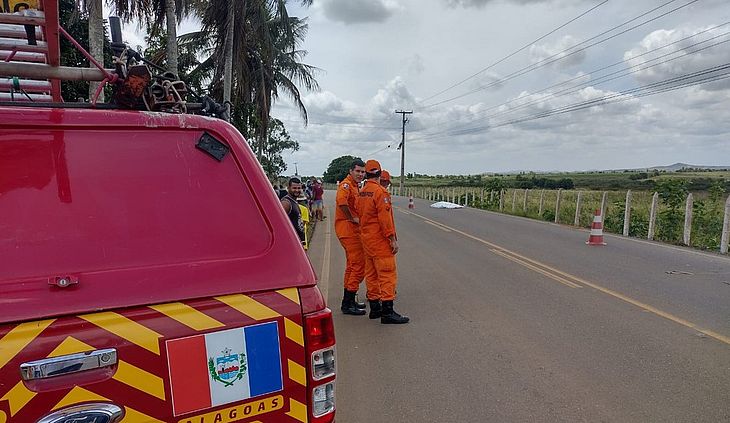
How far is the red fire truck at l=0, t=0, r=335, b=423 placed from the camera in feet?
4.68

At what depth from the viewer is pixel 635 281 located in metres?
7.54

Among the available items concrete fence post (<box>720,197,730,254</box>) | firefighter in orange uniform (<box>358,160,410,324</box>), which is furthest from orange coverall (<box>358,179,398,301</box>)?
concrete fence post (<box>720,197,730,254</box>)

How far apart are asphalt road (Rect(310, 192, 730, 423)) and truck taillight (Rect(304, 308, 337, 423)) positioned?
1740 millimetres

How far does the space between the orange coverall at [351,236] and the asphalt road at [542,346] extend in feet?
1.60

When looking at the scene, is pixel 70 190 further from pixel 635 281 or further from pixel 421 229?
pixel 421 229

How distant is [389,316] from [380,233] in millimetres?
982

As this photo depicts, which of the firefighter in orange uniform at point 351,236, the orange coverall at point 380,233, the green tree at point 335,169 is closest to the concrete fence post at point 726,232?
the firefighter in orange uniform at point 351,236

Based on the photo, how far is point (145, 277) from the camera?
1.63m

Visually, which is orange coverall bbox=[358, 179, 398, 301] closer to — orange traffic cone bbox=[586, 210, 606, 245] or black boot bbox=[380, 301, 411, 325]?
black boot bbox=[380, 301, 411, 325]

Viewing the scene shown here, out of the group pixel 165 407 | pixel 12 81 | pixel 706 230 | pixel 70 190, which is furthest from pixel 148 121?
pixel 706 230

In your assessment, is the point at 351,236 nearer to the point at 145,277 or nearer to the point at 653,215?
the point at 145,277

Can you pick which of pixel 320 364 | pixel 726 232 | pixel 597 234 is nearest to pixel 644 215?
pixel 726 232

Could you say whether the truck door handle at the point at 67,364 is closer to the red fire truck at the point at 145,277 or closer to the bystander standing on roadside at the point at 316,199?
the red fire truck at the point at 145,277

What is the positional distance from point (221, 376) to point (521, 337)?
4.11 meters
